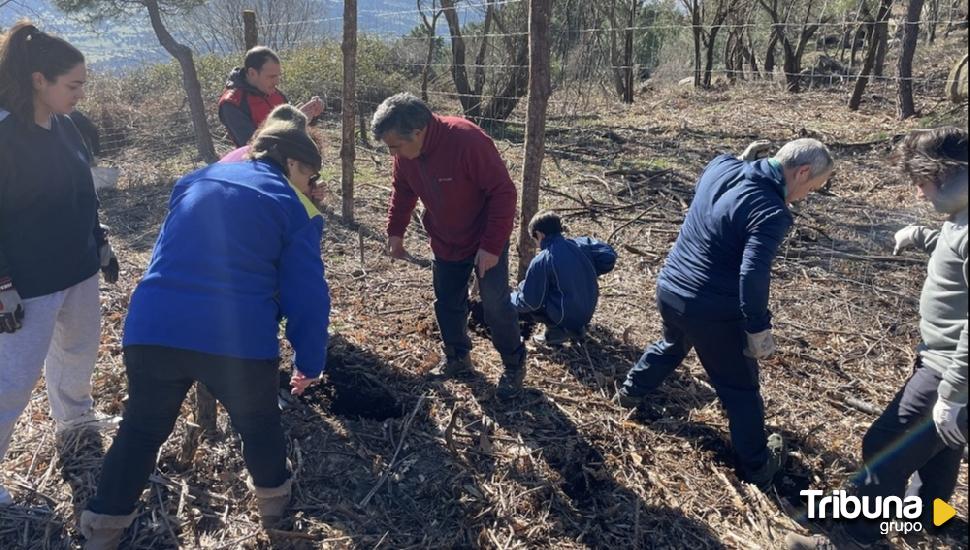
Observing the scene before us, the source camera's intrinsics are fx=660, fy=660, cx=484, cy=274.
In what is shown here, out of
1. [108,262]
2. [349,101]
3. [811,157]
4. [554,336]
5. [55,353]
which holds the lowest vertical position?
[554,336]

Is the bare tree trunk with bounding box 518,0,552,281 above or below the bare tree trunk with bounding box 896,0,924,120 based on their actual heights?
below

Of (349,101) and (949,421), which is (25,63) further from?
(349,101)

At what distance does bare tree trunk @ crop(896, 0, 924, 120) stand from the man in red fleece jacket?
868cm

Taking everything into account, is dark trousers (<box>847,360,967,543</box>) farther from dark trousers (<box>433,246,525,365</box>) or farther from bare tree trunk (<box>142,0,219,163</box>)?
bare tree trunk (<box>142,0,219,163</box>)

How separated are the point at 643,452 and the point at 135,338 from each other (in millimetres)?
2466

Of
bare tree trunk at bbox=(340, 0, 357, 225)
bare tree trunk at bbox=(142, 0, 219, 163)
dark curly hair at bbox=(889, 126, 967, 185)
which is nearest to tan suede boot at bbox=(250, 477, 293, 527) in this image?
dark curly hair at bbox=(889, 126, 967, 185)

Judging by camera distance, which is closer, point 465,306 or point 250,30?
point 465,306

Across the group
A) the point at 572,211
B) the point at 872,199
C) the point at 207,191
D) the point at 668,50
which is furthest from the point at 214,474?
the point at 668,50

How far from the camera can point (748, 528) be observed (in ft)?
9.81

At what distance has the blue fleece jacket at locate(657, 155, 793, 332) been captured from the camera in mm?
2797

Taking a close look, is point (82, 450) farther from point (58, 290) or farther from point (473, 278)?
point (473, 278)

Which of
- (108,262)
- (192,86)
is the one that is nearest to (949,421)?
(108,262)

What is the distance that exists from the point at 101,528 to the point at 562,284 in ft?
8.97

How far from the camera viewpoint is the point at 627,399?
381 cm
